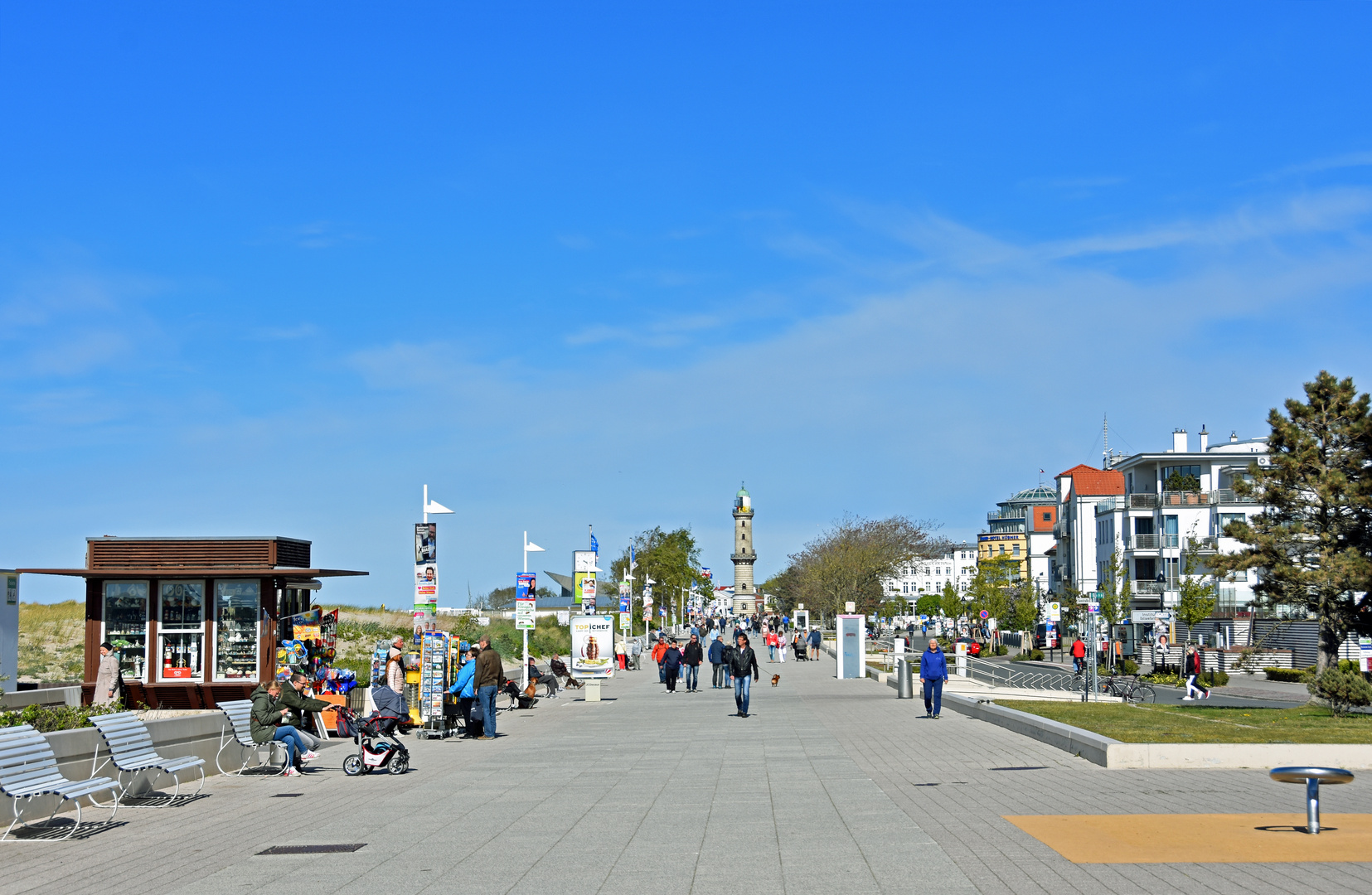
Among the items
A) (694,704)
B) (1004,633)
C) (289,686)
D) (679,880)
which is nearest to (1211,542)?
(1004,633)

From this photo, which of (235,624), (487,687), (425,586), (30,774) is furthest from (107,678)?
(30,774)

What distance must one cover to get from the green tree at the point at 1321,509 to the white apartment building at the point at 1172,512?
110 ft

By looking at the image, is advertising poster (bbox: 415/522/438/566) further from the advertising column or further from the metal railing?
the metal railing

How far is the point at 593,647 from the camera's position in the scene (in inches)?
1640

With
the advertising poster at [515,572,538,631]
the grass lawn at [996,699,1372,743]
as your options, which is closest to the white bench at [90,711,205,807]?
the grass lawn at [996,699,1372,743]

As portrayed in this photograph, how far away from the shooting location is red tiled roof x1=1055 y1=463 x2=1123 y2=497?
89875mm

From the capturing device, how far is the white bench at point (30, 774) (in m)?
10.5

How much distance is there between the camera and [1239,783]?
13.5m

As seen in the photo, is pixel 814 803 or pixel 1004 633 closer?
pixel 814 803

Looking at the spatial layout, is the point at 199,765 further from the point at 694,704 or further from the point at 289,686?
the point at 694,704

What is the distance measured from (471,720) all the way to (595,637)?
20181 mm

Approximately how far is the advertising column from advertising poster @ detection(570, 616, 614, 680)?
60.5 feet

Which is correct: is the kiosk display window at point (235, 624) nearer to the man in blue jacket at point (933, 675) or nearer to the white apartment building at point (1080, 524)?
the man in blue jacket at point (933, 675)

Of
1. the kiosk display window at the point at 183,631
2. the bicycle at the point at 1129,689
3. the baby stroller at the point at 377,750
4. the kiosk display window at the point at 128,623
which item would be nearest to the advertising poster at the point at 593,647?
the bicycle at the point at 1129,689
